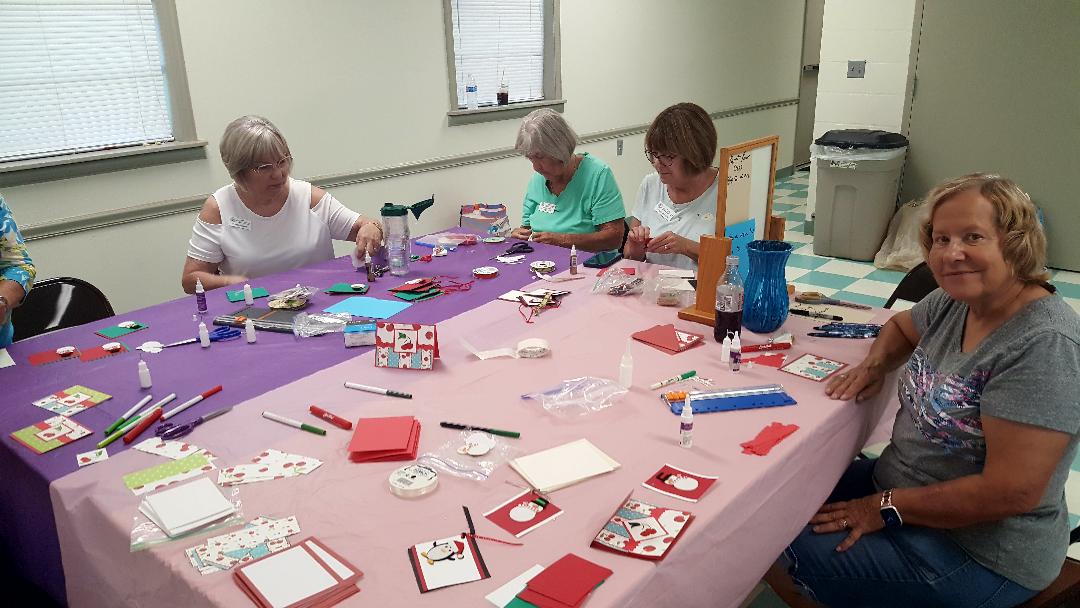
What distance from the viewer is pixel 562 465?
1.37 meters

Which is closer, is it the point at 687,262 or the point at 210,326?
the point at 210,326

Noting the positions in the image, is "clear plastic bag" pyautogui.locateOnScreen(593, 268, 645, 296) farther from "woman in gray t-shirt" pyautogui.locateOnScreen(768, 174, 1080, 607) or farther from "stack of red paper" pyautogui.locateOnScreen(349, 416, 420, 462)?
"stack of red paper" pyautogui.locateOnScreen(349, 416, 420, 462)

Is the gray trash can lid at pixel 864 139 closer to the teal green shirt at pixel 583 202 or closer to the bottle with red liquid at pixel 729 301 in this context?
the teal green shirt at pixel 583 202

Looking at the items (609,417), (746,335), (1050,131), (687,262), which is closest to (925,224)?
(746,335)

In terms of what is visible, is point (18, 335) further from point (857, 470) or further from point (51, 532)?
point (857, 470)

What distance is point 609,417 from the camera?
156 cm

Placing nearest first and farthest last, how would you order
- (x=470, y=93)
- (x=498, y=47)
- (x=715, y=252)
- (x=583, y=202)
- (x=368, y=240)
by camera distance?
(x=715, y=252) < (x=368, y=240) < (x=583, y=202) < (x=470, y=93) < (x=498, y=47)

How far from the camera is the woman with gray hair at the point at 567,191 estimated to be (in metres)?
3.18

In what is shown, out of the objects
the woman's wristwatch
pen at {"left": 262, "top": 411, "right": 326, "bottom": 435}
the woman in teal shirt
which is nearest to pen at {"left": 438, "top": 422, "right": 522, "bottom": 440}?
pen at {"left": 262, "top": 411, "right": 326, "bottom": 435}

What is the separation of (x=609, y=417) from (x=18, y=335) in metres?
2.01

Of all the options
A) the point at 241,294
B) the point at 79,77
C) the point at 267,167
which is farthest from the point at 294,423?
the point at 79,77

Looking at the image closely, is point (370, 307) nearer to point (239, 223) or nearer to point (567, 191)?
point (239, 223)

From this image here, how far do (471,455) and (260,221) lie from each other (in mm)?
1742

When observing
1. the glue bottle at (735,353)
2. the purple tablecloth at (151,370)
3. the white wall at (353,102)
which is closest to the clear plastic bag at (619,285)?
the purple tablecloth at (151,370)
